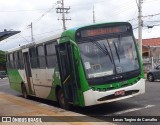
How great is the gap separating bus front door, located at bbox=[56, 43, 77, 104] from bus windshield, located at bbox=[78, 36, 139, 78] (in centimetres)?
60

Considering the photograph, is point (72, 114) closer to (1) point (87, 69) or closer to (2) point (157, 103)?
(1) point (87, 69)

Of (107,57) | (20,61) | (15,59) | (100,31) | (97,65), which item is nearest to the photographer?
(97,65)

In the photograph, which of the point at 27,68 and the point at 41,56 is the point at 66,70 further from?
the point at 27,68

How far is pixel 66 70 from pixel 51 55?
1754 millimetres

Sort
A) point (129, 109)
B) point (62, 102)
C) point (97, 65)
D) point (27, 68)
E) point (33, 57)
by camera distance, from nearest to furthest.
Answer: point (97, 65)
point (129, 109)
point (62, 102)
point (33, 57)
point (27, 68)

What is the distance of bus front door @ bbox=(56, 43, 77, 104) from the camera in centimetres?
1230

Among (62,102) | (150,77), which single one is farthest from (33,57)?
(150,77)

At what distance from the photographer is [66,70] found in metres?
12.8

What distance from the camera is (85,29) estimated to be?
40.1ft

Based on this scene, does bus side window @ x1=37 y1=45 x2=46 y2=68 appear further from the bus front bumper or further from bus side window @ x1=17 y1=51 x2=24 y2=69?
the bus front bumper

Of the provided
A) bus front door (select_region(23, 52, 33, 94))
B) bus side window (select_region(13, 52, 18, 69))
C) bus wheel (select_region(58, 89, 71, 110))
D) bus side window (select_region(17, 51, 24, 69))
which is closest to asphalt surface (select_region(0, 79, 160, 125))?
bus wheel (select_region(58, 89, 71, 110))

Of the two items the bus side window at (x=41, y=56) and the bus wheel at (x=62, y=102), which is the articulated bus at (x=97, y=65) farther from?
the bus side window at (x=41, y=56)

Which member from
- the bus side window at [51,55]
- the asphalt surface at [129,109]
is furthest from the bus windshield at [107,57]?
the bus side window at [51,55]

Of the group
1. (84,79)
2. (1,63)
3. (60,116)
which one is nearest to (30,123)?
(60,116)
